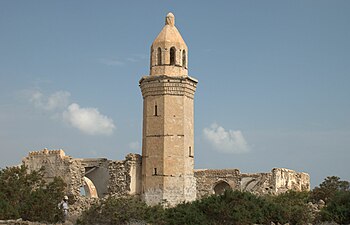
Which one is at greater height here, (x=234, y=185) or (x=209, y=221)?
(x=234, y=185)

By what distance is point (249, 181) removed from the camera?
100 feet

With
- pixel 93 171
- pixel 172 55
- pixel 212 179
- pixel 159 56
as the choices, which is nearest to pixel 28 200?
pixel 93 171

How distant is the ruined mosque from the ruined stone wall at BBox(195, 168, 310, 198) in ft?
0.62

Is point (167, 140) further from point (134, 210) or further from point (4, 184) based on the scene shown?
point (4, 184)

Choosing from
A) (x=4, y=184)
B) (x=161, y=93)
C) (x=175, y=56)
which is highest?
(x=175, y=56)

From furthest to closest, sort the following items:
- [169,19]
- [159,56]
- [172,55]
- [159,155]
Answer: [169,19], [172,55], [159,56], [159,155]

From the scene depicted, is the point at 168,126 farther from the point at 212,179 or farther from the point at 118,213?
the point at 118,213

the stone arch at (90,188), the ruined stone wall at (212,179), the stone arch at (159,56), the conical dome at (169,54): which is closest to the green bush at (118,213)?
the conical dome at (169,54)

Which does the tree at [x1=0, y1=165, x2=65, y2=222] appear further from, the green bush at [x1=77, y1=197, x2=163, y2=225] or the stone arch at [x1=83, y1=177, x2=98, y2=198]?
the stone arch at [x1=83, y1=177, x2=98, y2=198]

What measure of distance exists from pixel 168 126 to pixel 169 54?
11.6 feet

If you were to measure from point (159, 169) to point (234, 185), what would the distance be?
239 inches

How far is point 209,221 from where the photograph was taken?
18625 millimetres

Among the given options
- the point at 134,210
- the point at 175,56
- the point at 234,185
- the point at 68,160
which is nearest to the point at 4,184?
the point at 134,210

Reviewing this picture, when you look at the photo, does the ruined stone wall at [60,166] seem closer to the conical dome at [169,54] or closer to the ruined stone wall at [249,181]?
the conical dome at [169,54]
